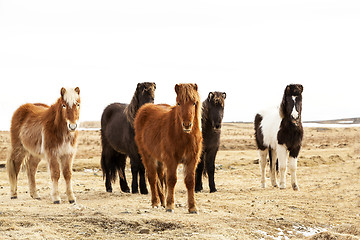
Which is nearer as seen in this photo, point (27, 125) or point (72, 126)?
point (72, 126)

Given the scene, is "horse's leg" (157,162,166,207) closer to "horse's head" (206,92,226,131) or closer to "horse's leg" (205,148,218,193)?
"horse's head" (206,92,226,131)

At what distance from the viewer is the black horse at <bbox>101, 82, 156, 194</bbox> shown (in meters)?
10.2

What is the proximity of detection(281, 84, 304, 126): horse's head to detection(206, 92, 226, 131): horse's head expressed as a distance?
1.98 metres

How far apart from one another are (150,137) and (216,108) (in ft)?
11.0

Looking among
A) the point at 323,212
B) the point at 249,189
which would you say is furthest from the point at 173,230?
the point at 249,189

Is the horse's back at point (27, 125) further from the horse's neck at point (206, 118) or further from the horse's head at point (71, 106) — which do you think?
the horse's neck at point (206, 118)

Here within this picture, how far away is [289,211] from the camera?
29.5 feet

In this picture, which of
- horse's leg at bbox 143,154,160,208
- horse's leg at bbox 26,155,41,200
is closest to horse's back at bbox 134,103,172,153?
horse's leg at bbox 143,154,160,208

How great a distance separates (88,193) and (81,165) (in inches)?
336

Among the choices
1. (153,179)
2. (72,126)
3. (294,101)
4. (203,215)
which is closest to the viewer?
(203,215)

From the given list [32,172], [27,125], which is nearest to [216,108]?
[27,125]

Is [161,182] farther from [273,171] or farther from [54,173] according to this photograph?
[273,171]

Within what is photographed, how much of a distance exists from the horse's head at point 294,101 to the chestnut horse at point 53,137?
589cm

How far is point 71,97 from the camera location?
8453mm
